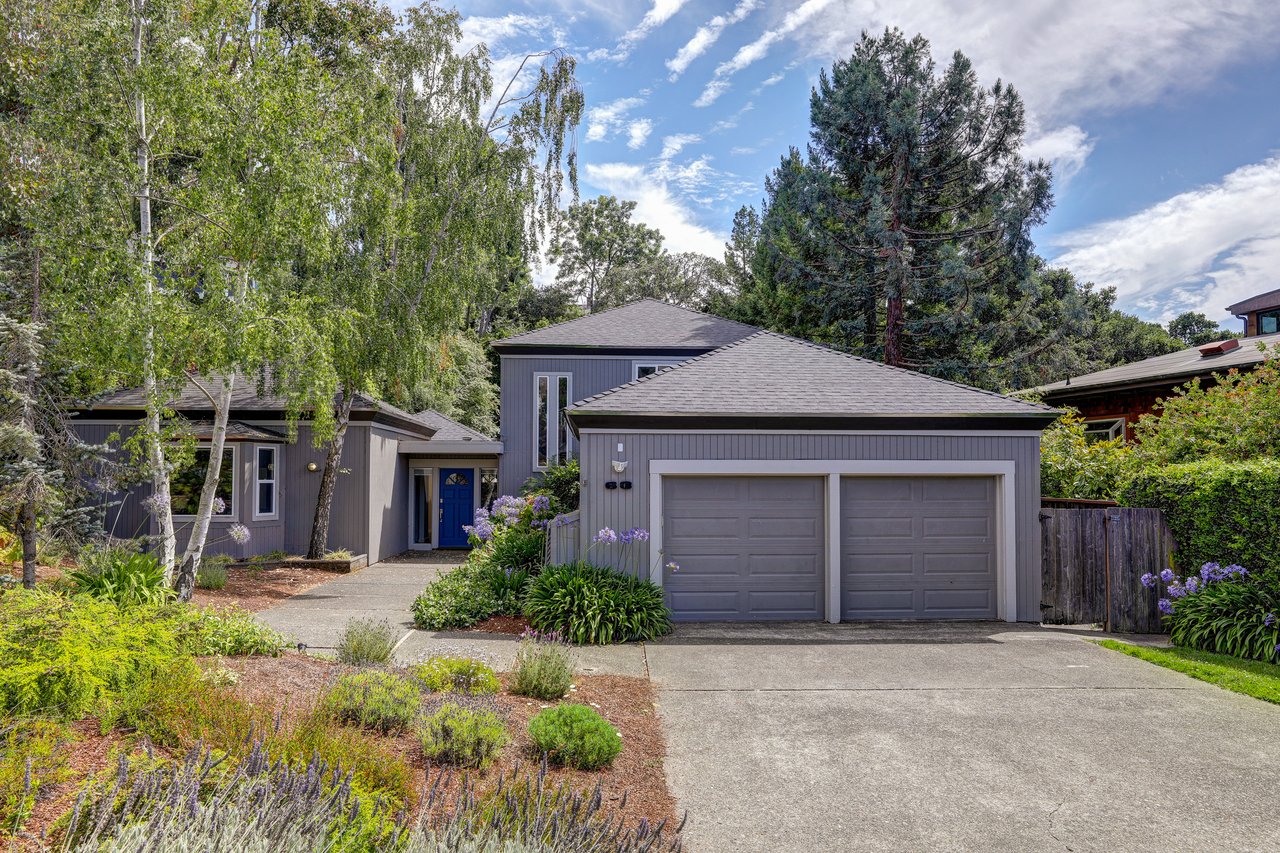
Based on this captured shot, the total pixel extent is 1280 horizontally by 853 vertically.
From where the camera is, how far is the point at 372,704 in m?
4.52

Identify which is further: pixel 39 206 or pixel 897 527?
pixel 897 527

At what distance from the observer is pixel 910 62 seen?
18.5 meters

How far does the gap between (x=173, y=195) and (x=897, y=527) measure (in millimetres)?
9708

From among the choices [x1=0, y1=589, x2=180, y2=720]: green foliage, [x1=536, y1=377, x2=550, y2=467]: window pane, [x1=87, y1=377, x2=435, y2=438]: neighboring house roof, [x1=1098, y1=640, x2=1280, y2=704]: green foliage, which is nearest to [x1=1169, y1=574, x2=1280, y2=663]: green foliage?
[x1=1098, y1=640, x2=1280, y2=704]: green foliage

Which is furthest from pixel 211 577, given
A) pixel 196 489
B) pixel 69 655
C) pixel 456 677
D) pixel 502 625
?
pixel 69 655

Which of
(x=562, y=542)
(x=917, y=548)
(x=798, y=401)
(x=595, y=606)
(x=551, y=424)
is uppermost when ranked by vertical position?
(x=551, y=424)

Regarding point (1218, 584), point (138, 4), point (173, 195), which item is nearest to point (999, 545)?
point (1218, 584)

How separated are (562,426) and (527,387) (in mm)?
1153

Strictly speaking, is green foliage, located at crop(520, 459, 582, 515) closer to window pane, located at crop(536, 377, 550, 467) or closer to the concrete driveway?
window pane, located at crop(536, 377, 550, 467)

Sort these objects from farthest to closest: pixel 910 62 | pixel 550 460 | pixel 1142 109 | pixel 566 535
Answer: pixel 910 62, pixel 550 460, pixel 1142 109, pixel 566 535

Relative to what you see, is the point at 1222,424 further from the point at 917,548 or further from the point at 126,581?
the point at 126,581

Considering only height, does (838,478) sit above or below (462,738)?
above

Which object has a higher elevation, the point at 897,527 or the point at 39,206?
the point at 39,206

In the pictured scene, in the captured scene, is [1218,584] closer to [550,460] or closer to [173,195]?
[550,460]
